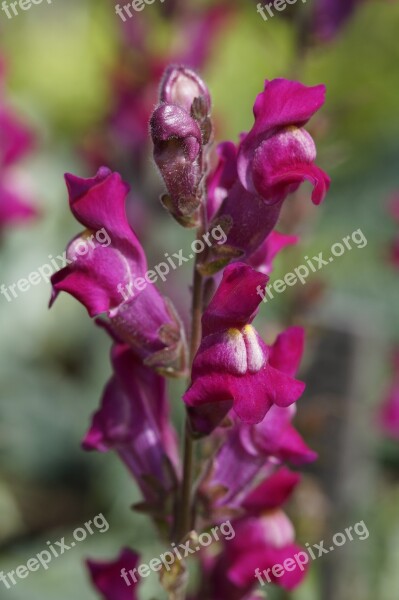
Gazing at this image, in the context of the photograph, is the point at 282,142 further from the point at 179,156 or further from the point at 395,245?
the point at 395,245

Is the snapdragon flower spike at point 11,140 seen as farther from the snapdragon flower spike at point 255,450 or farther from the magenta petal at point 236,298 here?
the magenta petal at point 236,298

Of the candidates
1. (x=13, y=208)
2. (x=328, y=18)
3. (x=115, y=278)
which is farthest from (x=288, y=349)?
(x=13, y=208)

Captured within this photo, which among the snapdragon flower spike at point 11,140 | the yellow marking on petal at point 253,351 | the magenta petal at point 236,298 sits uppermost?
the snapdragon flower spike at point 11,140

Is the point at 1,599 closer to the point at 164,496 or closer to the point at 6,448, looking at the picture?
the point at 6,448

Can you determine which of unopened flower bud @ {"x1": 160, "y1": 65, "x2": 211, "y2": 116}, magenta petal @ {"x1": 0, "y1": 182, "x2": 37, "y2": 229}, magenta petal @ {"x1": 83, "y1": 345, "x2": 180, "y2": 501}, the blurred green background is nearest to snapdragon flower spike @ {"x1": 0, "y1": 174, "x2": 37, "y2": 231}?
magenta petal @ {"x1": 0, "y1": 182, "x2": 37, "y2": 229}

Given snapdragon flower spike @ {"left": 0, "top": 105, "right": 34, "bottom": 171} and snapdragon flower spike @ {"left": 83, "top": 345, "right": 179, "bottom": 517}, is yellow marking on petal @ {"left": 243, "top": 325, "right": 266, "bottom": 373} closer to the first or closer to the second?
snapdragon flower spike @ {"left": 83, "top": 345, "right": 179, "bottom": 517}

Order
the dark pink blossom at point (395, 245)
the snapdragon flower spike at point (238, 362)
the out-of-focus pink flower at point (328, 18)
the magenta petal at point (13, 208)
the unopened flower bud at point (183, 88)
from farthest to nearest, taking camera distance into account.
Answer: the magenta petal at point (13, 208)
the dark pink blossom at point (395, 245)
the out-of-focus pink flower at point (328, 18)
the unopened flower bud at point (183, 88)
the snapdragon flower spike at point (238, 362)

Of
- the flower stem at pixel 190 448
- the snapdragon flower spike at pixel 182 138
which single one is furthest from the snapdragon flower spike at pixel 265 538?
the snapdragon flower spike at pixel 182 138
